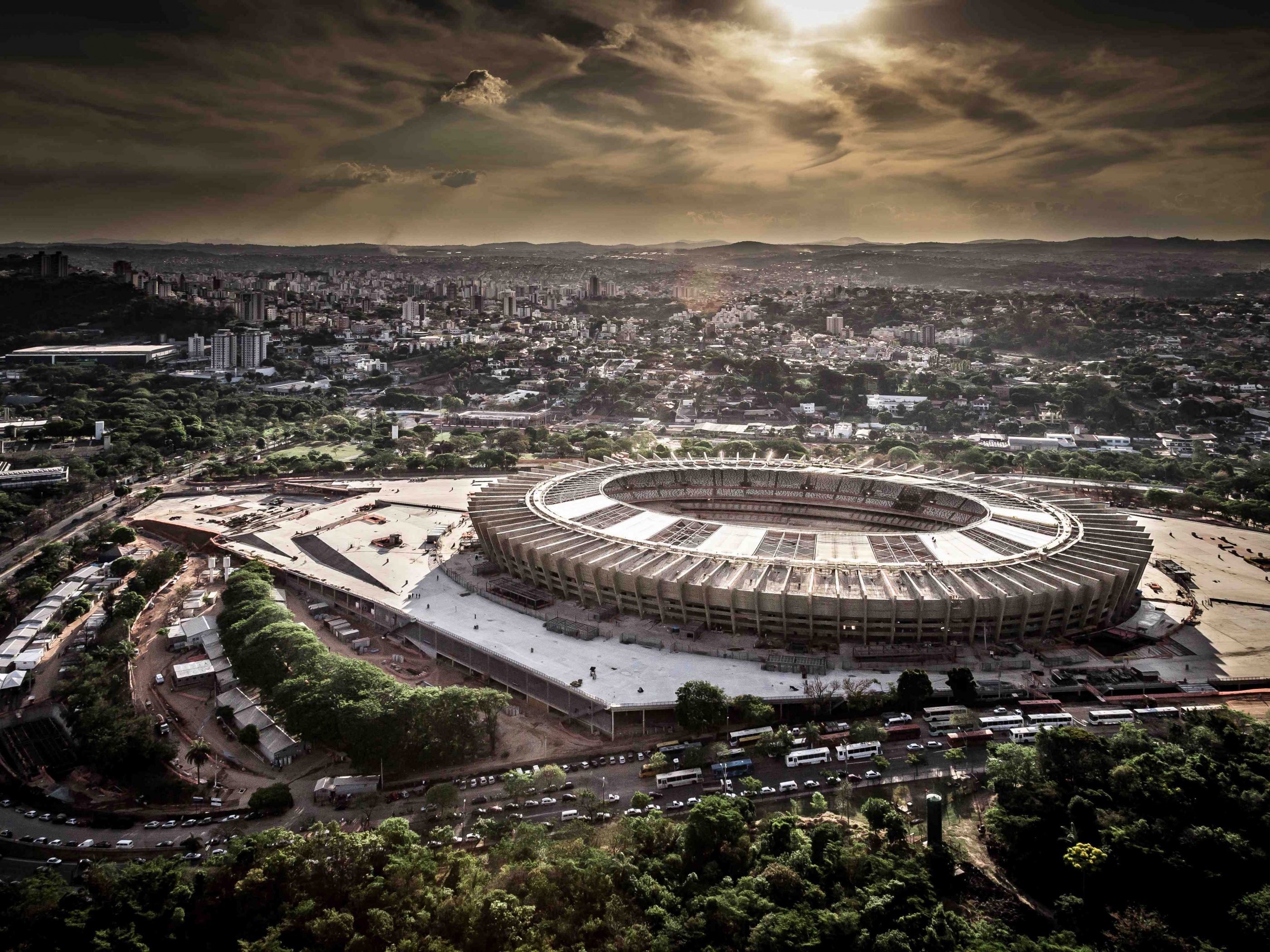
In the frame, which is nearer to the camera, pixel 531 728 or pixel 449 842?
pixel 449 842

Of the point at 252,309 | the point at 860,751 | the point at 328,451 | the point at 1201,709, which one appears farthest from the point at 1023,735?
the point at 252,309

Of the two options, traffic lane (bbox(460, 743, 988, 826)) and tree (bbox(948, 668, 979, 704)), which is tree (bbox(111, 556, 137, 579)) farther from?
tree (bbox(948, 668, 979, 704))

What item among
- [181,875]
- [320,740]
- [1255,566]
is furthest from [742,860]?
[1255,566]

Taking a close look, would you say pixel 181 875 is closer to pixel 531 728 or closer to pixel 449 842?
pixel 449 842

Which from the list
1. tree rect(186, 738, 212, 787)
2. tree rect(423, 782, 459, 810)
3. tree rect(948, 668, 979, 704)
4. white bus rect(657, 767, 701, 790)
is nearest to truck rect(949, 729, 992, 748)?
tree rect(948, 668, 979, 704)

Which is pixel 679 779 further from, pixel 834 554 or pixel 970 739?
pixel 834 554
